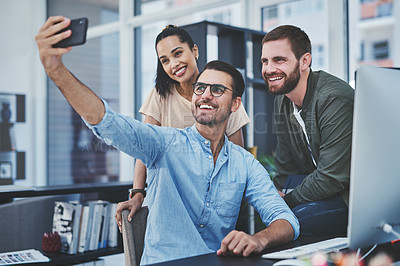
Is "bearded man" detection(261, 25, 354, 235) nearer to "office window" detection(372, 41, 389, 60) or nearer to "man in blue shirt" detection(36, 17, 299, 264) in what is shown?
"man in blue shirt" detection(36, 17, 299, 264)

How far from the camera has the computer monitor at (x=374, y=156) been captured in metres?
0.94

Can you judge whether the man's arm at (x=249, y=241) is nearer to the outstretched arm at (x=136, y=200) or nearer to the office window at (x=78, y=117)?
the outstretched arm at (x=136, y=200)

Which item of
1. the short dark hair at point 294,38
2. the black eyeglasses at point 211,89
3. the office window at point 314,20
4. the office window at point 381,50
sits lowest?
the black eyeglasses at point 211,89

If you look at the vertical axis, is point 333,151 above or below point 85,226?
above

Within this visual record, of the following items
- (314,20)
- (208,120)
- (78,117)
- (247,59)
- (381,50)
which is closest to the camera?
(208,120)

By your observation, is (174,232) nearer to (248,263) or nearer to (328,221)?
(248,263)

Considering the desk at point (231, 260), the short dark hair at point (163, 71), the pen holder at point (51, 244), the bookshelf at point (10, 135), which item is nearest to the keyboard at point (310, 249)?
the desk at point (231, 260)

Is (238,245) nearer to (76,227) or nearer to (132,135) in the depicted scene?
(132,135)

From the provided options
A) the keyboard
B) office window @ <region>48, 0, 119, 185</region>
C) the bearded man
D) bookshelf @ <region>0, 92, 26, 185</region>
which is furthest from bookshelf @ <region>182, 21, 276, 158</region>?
bookshelf @ <region>0, 92, 26, 185</region>

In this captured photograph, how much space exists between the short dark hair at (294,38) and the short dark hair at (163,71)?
41 centimetres

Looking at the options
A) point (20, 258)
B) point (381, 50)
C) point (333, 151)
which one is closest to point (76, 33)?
point (333, 151)

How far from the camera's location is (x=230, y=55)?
2818 mm

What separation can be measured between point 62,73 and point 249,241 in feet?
2.26

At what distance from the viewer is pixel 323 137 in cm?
196
